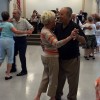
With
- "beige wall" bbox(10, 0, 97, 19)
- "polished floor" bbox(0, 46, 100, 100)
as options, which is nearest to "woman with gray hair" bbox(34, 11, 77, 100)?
"polished floor" bbox(0, 46, 100, 100)

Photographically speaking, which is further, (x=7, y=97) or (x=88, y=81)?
(x=88, y=81)

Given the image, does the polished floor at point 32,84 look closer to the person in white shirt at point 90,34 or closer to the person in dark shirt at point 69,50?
the person in dark shirt at point 69,50

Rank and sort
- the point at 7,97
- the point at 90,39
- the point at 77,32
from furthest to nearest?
the point at 90,39, the point at 7,97, the point at 77,32

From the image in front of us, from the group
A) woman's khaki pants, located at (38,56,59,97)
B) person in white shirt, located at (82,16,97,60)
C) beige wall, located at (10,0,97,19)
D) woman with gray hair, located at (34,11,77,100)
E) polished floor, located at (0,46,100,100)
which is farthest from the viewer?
beige wall, located at (10,0,97,19)

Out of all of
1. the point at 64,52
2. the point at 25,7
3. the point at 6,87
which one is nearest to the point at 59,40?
the point at 64,52

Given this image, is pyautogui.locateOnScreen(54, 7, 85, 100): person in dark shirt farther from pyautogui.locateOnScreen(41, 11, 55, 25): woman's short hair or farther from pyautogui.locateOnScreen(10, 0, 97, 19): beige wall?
pyautogui.locateOnScreen(10, 0, 97, 19): beige wall

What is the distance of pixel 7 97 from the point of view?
4.01 meters

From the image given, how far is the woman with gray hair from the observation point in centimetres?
322

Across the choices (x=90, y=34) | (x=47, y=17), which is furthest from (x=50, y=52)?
(x=90, y=34)

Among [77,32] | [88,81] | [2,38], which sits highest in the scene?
[77,32]

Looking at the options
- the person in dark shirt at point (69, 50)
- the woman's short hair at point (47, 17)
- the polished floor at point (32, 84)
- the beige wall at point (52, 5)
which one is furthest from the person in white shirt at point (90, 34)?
the beige wall at point (52, 5)

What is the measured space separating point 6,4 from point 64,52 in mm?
10107

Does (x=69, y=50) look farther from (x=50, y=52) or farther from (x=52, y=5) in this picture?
(x=52, y=5)

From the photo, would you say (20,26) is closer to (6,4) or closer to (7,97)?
(7,97)
